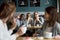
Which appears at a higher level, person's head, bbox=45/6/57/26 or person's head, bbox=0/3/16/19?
person's head, bbox=0/3/16/19

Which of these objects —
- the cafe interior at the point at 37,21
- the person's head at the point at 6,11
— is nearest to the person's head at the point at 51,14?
the cafe interior at the point at 37,21

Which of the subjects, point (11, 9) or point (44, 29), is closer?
point (11, 9)

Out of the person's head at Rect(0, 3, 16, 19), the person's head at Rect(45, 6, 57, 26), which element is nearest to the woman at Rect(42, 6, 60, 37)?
the person's head at Rect(45, 6, 57, 26)

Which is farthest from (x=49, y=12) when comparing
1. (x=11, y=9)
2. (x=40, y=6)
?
(x=40, y=6)

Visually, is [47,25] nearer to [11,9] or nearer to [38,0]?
[11,9]

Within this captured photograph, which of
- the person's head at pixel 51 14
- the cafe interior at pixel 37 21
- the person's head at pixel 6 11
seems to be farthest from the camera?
the person's head at pixel 51 14

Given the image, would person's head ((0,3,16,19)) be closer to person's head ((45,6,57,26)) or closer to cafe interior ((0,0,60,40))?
cafe interior ((0,0,60,40))

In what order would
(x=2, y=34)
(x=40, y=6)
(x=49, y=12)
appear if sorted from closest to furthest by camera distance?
1. (x=2, y=34)
2. (x=49, y=12)
3. (x=40, y=6)

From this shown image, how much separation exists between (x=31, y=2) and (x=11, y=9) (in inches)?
200

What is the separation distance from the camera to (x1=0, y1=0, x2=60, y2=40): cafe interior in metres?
2.28

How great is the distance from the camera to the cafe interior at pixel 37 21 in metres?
2.28

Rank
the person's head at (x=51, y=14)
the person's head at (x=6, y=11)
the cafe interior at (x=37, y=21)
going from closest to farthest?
the person's head at (x=6, y=11)
the cafe interior at (x=37, y=21)
the person's head at (x=51, y=14)

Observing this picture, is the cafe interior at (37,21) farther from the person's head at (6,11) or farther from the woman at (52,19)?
the person's head at (6,11)

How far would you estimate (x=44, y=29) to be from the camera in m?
2.74
